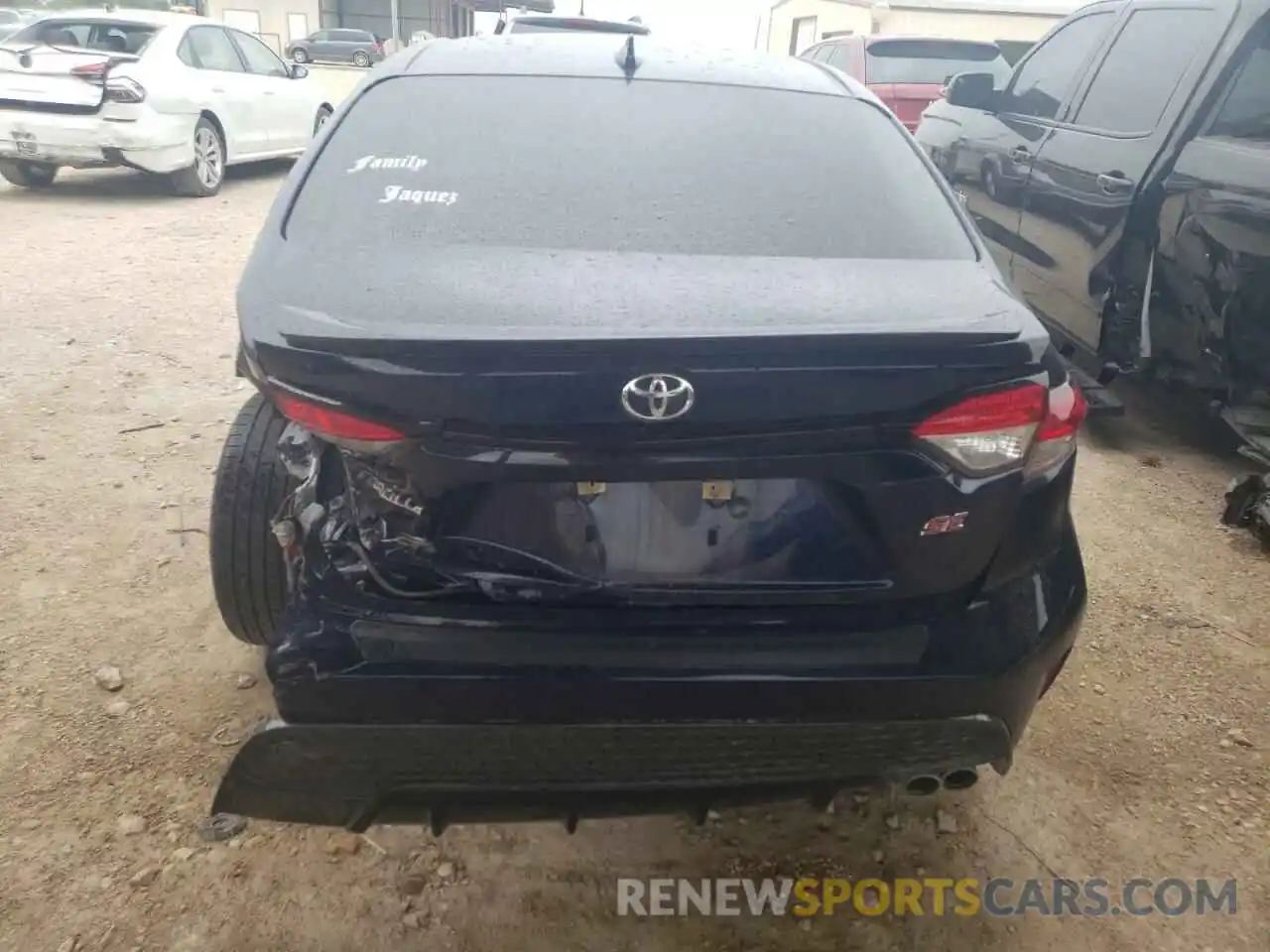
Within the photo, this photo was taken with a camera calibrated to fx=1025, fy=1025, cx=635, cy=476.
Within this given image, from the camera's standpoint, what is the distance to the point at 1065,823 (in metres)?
2.35

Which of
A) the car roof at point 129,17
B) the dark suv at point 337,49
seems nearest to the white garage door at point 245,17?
the dark suv at point 337,49

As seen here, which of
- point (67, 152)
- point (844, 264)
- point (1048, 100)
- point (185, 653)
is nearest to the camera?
point (844, 264)

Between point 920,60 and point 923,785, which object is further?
point 920,60

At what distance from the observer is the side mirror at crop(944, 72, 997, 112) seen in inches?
202

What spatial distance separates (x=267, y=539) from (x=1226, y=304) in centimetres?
336

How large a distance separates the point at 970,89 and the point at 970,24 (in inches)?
761

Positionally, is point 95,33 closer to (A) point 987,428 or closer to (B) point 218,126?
(B) point 218,126

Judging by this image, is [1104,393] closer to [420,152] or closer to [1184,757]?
[1184,757]

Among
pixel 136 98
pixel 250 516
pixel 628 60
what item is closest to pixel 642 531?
pixel 250 516

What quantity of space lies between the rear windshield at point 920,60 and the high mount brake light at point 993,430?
8.19m

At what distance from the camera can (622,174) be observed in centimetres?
217

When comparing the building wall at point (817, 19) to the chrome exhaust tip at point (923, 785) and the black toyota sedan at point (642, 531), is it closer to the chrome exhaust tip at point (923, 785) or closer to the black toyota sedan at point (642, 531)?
the black toyota sedan at point (642, 531)

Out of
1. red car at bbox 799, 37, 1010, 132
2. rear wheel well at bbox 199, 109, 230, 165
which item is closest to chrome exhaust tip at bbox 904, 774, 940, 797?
red car at bbox 799, 37, 1010, 132

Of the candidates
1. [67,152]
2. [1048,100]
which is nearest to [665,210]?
[1048,100]
